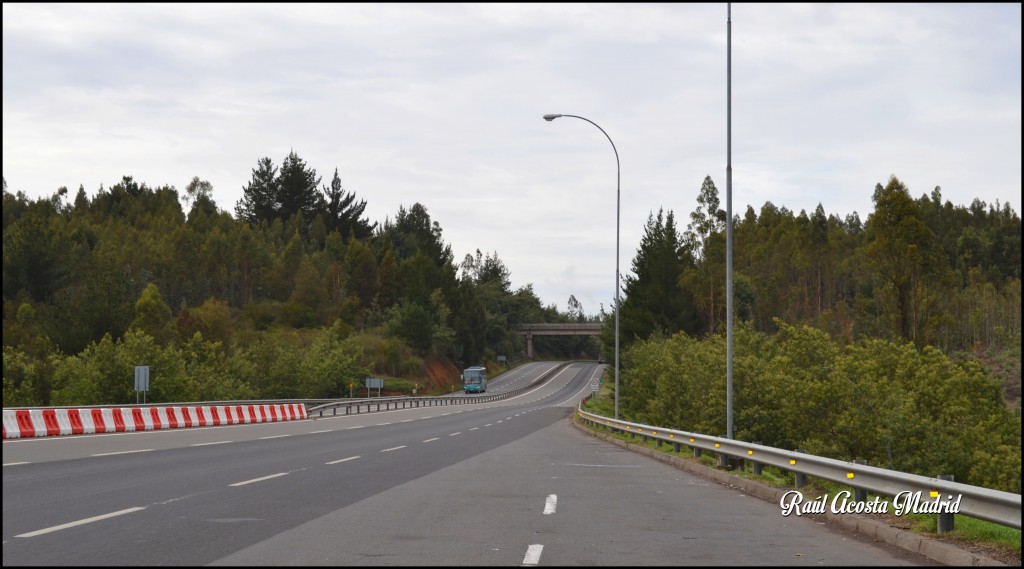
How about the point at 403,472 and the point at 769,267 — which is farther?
the point at 769,267

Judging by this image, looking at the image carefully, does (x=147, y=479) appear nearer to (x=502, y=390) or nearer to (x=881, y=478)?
(x=881, y=478)

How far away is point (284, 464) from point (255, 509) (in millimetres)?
7489

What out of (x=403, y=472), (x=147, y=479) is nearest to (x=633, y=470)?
(x=403, y=472)

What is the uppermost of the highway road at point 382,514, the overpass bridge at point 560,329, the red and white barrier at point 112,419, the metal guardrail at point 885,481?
the overpass bridge at point 560,329

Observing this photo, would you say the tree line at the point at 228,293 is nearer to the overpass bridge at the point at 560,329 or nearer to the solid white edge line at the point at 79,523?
the overpass bridge at the point at 560,329

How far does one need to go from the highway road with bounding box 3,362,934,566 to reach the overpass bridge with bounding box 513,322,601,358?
14829 centimetres

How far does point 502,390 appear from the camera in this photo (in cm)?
13688

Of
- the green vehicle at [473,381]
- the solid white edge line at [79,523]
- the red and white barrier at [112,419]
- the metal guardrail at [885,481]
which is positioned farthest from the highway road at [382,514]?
the green vehicle at [473,381]

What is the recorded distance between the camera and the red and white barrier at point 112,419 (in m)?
27.2

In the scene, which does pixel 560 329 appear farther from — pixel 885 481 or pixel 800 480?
pixel 885 481

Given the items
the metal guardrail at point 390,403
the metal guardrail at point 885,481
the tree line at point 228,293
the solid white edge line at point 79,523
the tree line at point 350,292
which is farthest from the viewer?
the tree line at point 228,293

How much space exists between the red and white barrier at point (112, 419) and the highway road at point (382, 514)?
418 cm

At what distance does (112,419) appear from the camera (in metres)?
31.8

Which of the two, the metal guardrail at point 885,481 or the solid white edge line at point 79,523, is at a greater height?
the metal guardrail at point 885,481
